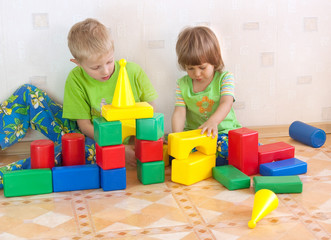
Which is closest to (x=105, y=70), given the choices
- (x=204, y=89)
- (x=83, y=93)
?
(x=83, y=93)

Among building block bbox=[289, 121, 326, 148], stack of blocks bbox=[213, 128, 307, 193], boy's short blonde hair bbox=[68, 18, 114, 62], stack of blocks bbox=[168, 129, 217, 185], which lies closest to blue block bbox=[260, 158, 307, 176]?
stack of blocks bbox=[213, 128, 307, 193]

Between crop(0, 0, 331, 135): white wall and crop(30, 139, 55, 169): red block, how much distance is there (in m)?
0.40

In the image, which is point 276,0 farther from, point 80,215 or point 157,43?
point 80,215

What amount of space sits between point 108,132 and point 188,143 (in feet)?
0.81

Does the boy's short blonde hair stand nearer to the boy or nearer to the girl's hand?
the boy

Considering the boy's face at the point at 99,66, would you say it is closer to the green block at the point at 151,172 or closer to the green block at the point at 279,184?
the green block at the point at 151,172

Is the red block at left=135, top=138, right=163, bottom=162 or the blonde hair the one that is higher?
the blonde hair

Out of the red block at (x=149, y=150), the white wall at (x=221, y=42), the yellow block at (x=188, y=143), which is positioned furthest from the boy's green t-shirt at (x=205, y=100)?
the red block at (x=149, y=150)

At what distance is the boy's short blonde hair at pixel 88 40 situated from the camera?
1472 mm

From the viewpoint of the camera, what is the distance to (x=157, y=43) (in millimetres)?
1734

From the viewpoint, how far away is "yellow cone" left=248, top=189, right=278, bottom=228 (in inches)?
44.2

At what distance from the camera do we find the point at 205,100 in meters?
1.66

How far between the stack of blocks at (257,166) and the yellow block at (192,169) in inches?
1.2

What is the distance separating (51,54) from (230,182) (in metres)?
0.82
